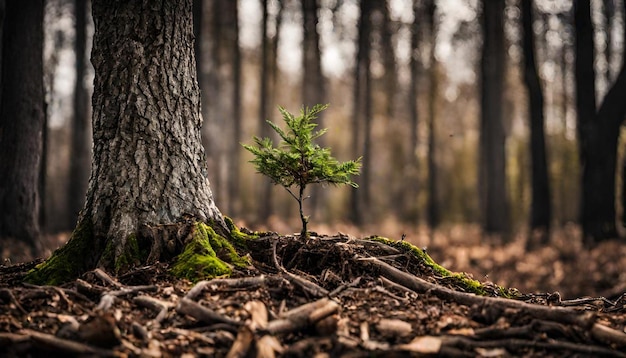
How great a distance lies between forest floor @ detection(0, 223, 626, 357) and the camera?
3080 mm

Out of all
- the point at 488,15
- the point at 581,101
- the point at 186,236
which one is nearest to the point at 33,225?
the point at 186,236

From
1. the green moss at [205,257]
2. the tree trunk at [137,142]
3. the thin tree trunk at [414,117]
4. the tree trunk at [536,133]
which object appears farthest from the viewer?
the thin tree trunk at [414,117]

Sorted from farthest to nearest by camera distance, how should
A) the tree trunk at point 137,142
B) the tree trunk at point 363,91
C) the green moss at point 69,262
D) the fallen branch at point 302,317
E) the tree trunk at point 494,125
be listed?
the tree trunk at point 363,91, the tree trunk at point 494,125, the tree trunk at point 137,142, the green moss at point 69,262, the fallen branch at point 302,317

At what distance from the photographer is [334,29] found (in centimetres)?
2062

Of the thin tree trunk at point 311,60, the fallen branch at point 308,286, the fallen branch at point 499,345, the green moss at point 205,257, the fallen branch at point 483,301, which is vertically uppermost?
the thin tree trunk at point 311,60

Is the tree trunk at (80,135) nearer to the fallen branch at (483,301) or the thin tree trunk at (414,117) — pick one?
the thin tree trunk at (414,117)

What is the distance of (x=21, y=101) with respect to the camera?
27.2ft

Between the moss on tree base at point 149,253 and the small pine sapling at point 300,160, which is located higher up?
the small pine sapling at point 300,160

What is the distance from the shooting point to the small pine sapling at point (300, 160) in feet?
14.8

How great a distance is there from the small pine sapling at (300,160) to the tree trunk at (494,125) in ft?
41.9

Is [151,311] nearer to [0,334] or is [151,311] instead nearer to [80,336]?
[80,336]

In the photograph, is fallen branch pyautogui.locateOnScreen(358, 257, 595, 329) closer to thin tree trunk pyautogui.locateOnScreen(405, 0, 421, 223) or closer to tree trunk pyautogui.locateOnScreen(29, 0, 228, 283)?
tree trunk pyautogui.locateOnScreen(29, 0, 228, 283)

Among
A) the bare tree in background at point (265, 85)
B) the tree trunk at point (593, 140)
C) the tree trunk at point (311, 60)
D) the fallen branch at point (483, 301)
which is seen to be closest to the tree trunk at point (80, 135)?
the bare tree in background at point (265, 85)

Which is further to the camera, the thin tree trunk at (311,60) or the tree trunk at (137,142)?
the thin tree trunk at (311,60)
